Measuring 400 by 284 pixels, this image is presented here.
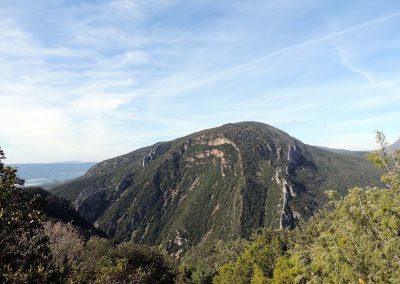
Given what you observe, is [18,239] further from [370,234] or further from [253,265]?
[253,265]

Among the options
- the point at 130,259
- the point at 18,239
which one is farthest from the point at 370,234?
the point at 130,259

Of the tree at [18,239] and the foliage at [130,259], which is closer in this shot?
the tree at [18,239]

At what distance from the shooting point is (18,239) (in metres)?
19.8

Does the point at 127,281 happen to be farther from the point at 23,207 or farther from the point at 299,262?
the point at 23,207

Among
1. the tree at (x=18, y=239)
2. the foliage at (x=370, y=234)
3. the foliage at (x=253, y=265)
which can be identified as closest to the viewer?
the tree at (x=18, y=239)

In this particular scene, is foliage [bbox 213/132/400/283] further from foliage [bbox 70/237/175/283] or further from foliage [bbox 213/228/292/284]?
foliage [bbox 70/237/175/283]

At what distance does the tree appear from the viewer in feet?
59.7

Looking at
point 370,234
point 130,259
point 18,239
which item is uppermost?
point 18,239

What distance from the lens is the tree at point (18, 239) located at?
716 inches

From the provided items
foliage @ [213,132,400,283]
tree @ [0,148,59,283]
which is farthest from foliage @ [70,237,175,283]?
foliage @ [213,132,400,283]

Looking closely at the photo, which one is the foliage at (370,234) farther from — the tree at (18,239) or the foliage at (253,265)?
the foliage at (253,265)

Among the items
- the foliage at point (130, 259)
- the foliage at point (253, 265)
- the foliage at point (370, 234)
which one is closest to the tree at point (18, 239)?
the foliage at point (370, 234)

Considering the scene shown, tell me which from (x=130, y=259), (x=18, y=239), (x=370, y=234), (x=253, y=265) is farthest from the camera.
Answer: (x=130, y=259)

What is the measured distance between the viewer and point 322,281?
31.0m
